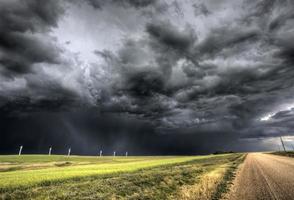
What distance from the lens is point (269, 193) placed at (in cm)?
1694

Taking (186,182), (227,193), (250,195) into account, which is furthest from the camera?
(186,182)

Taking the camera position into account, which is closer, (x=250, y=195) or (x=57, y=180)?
(x=250, y=195)

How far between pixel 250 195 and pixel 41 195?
17.3 meters

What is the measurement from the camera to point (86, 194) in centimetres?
1986

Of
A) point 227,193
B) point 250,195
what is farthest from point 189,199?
point 250,195

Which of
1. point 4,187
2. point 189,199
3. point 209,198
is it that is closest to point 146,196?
point 189,199

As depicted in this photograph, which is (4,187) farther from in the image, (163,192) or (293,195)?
(293,195)

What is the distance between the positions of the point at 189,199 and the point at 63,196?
10571 millimetres

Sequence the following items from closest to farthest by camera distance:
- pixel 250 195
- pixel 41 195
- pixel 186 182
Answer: pixel 250 195
pixel 41 195
pixel 186 182

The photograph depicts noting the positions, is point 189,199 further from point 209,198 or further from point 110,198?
point 110,198

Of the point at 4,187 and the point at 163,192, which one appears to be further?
the point at 4,187

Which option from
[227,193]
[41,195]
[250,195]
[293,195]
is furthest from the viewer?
[41,195]

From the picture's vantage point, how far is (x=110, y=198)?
59.7ft

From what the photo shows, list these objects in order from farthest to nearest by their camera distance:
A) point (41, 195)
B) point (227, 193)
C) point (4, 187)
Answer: point (4, 187), point (41, 195), point (227, 193)
